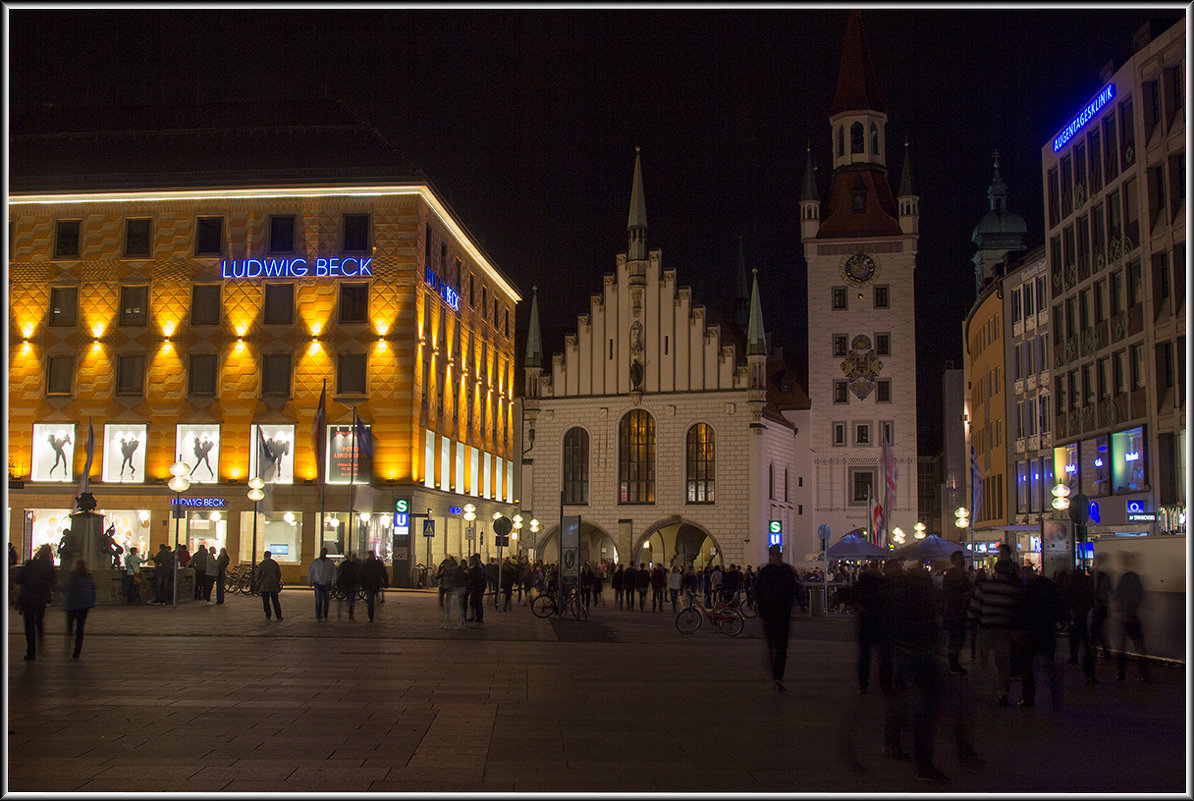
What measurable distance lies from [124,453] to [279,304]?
28.6ft

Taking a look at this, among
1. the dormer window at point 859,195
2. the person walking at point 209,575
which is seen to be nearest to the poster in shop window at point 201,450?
the person walking at point 209,575

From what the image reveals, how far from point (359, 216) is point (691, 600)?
1135 inches

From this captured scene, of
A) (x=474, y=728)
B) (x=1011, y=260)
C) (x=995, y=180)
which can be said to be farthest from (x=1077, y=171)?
(x=995, y=180)

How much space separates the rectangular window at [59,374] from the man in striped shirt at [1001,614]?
148ft

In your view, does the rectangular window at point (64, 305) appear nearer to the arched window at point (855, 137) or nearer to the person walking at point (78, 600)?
the person walking at point (78, 600)

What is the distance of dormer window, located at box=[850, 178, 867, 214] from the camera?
7544cm

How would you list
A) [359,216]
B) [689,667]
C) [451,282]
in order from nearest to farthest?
[689,667], [359,216], [451,282]

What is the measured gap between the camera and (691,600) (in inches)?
1059

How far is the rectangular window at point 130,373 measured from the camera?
165 feet

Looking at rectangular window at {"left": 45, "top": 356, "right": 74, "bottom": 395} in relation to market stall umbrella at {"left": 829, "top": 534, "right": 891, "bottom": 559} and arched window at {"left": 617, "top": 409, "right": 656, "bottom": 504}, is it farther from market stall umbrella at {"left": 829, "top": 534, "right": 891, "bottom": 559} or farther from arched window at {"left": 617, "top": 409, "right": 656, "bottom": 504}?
market stall umbrella at {"left": 829, "top": 534, "right": 891, "bottom": 559}

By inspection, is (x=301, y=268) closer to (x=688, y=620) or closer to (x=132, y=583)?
(x=132, y=583)

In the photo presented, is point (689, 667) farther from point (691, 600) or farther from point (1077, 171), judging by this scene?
point (1077, 171)

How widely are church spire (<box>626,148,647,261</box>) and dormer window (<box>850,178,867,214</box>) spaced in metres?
15.6

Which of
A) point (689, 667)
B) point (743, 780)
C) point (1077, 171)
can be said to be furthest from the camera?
point (1077, 171)
